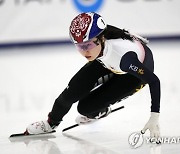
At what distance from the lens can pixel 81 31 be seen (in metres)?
2.44

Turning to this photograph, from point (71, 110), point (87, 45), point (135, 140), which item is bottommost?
point (135, 140)

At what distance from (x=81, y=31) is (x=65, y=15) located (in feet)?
7.76

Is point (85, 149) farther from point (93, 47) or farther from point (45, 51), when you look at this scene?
point (45, 51)

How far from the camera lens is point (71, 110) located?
3.47 metres

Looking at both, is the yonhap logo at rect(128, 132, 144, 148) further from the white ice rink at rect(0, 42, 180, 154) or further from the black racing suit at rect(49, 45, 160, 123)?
the black racing suit at rect(49, 45, 160, 123)

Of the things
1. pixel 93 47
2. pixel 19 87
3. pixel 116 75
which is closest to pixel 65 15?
pixel 19 87

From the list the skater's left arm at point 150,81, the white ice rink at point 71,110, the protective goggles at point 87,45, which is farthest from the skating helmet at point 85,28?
the white ice rink at point 71,110

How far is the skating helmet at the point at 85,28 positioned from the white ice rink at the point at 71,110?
0.59m

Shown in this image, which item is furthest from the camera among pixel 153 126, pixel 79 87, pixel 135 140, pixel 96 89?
pixel 96 89

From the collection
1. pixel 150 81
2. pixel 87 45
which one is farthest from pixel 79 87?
pixel 150 81

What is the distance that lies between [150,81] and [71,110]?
3.77ft

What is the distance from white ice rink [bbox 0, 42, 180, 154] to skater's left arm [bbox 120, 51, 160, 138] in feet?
0.34

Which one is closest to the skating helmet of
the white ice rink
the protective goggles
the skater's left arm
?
the protective goggles

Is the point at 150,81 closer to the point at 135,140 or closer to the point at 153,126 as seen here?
the point at 153,126
